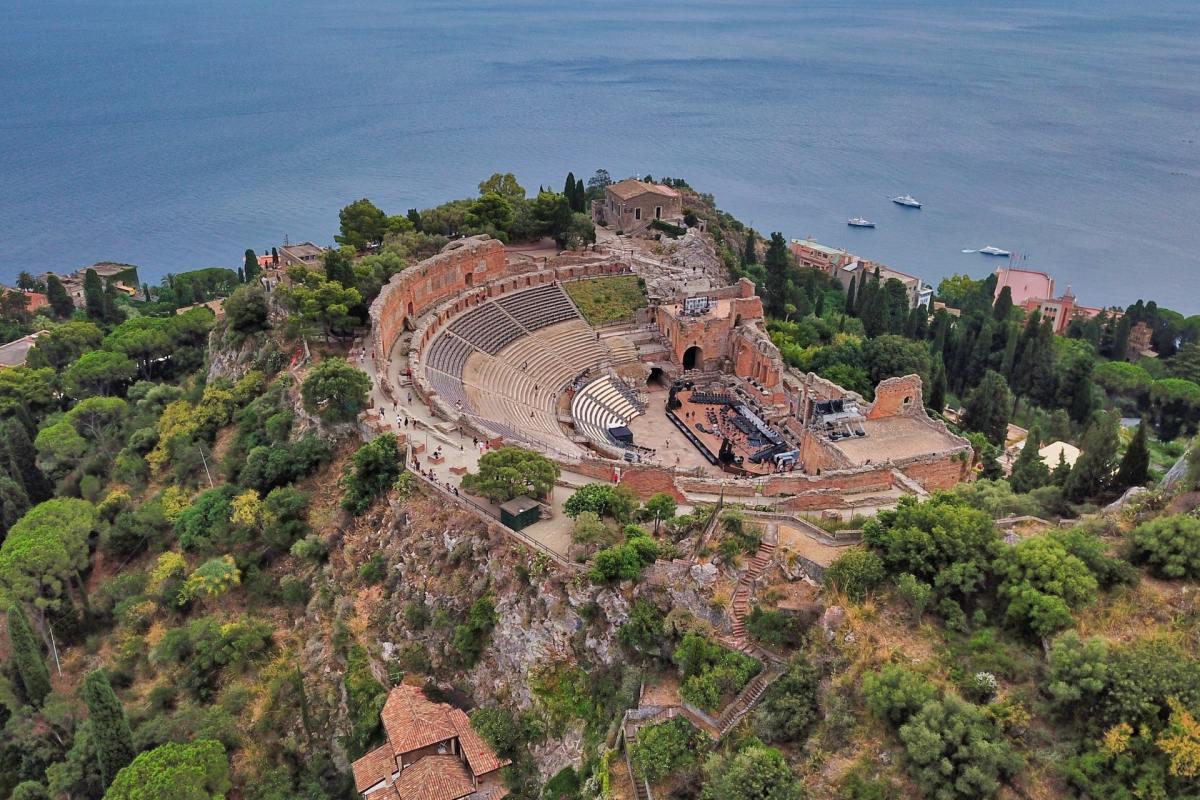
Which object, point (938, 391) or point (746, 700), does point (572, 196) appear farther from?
point (746, 700)

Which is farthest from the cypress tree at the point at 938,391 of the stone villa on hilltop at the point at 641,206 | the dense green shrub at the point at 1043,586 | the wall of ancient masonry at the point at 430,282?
the dense green shrub at the point at 1043,586

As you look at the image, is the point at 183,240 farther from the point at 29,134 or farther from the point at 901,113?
the point at 901,113

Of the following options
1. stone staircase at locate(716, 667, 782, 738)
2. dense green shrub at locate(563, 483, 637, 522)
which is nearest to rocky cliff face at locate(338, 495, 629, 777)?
dense green shrub at locate(563, 483, 637, 522)

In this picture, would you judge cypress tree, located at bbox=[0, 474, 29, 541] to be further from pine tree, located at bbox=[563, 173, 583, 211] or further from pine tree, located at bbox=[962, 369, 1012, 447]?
pine tree, located at bbox=[962, 369, 1012, 447]

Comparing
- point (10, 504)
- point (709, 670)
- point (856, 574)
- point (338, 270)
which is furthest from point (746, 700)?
point (10, 504)

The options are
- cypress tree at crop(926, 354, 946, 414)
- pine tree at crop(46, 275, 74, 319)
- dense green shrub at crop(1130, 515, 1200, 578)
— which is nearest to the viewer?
dense green shrub at crop(1130, 515, 1200, 578)

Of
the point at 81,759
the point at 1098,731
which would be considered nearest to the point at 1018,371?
the point at 1098,731
